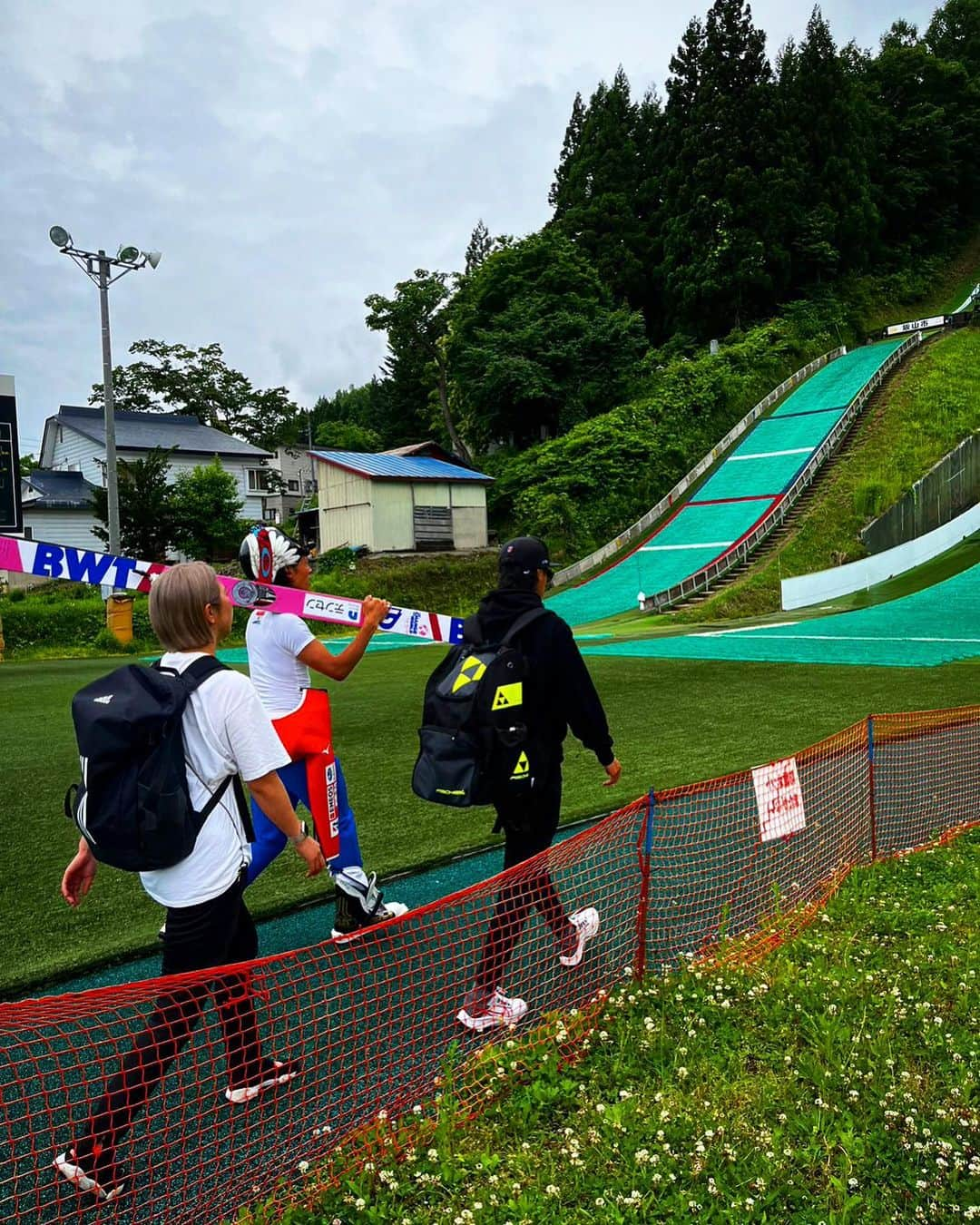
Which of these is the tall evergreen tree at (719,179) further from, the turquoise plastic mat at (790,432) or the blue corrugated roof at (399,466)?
the blue corrugated roof at (399,466)

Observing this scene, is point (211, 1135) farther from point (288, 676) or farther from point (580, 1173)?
point (288, 676)

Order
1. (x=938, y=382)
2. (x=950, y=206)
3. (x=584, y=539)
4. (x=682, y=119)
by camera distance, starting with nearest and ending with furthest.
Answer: (x=584, y=539)
(x=938, y=382)
(x=682, y=119)
(x=950, y=206)

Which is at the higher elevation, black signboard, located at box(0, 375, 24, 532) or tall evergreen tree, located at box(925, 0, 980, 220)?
tall evergreen tree, located at box(925, 0, 980, 220)

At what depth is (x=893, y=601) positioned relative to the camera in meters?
19.9

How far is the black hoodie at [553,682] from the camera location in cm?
322

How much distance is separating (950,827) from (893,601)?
51.7ft

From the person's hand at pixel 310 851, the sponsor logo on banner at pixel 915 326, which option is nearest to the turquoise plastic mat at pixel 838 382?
the sponsor logo on banner at pixel 915 326

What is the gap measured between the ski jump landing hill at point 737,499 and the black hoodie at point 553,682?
20.7 m

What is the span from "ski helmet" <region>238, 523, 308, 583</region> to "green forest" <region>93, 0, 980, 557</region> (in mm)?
27131

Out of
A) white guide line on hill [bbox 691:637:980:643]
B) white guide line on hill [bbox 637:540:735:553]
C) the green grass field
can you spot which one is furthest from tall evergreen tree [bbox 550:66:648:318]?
the green grass field

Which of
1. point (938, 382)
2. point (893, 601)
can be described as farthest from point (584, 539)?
point (938, 382)

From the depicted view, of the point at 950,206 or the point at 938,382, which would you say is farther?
the point at 950,206

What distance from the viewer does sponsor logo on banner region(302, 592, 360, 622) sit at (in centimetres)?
343

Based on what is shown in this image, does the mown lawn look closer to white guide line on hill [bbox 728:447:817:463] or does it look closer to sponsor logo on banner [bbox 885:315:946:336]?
white guide line on hill [bbox 728:447:817:463]
